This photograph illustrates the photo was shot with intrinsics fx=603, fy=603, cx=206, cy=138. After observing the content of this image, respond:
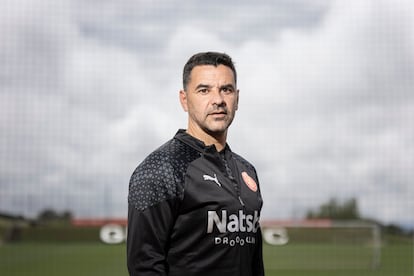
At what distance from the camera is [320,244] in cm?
1152

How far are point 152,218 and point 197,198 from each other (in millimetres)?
144

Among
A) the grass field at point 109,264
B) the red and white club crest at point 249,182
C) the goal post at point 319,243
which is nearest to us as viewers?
the red and white club crest at point 249,182

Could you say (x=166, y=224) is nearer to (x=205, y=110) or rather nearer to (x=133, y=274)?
(x=133, y=274)

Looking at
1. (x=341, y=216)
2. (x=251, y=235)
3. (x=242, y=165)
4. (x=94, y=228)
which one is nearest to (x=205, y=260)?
(x=251, y=235)

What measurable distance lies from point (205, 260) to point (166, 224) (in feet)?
0.53

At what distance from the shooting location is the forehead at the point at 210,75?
183 cm

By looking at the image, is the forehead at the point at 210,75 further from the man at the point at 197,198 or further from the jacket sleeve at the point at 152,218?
the jacket sleeve at the point at 152,218

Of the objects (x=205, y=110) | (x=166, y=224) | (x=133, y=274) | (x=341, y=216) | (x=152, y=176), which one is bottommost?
(x=341, y=216)

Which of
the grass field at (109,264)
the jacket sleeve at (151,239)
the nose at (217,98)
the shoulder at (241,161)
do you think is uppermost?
the nose at (217,98)

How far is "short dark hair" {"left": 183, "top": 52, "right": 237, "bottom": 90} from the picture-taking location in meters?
1.85

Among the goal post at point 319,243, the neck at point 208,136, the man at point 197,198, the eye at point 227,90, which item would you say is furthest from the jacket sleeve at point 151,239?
the goal post at point 319,243

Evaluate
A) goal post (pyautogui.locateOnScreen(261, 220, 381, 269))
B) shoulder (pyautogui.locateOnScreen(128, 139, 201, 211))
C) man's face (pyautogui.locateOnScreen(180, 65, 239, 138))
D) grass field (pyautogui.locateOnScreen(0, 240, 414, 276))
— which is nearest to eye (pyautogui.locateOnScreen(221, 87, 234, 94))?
man's face (pyautogui.locateOnScreen(180, 65, 239, 138))

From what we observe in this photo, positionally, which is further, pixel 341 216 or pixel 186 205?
pixel 341 216

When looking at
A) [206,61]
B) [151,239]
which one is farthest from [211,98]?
[151,239]
